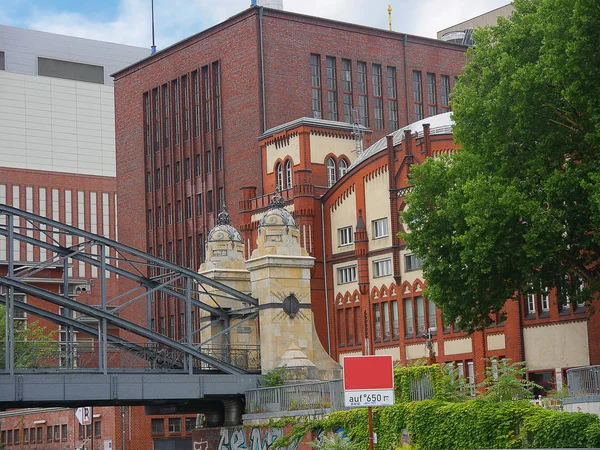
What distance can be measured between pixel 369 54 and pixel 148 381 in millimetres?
46177

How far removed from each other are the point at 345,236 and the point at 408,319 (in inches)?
275

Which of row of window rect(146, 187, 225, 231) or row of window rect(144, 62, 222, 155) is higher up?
row of window rect(144, 62, 222, 155)

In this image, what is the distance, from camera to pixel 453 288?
44.6 m

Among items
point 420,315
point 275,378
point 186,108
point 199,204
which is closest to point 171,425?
point 199,204

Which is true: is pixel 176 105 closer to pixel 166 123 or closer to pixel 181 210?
pixel 166 123

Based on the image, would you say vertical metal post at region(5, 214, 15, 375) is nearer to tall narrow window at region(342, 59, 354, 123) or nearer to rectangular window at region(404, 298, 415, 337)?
rectangular window at region(404, 298, 415, 337)

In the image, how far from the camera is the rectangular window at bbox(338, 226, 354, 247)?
69.1m

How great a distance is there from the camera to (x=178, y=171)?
9069cm

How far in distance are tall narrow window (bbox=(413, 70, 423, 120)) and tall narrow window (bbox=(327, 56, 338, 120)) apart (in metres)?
7.27

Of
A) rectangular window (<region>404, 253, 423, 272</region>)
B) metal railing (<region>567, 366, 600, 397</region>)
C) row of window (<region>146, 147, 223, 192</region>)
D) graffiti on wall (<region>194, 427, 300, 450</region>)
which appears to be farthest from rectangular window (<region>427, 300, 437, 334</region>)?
row of window (<region>146, 147, 223, 192</region>)

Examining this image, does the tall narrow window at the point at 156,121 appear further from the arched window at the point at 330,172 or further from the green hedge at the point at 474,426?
the green hedge at the point at 474,426

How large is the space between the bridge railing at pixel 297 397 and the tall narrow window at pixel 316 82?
1531 inches

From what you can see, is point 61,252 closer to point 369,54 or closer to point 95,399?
point 95,399

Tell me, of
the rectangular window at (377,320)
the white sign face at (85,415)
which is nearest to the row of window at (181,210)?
the white sign face at (85,415)
